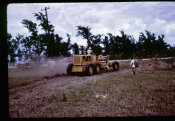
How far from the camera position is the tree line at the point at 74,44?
14219 mm

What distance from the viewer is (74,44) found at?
1628cm

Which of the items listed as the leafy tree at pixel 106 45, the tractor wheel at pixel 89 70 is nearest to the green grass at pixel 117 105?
the tractor wheel at pixel 89 70

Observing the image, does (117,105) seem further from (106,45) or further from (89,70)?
(106,45)

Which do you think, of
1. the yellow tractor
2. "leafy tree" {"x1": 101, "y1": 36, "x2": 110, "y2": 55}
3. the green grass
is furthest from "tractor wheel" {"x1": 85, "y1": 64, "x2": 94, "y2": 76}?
"leafy tree" {"x1": 101, "y1": 36, "x2": 110, "y2": 55}

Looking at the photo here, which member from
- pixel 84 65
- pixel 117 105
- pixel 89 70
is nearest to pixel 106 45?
pixel 84 65

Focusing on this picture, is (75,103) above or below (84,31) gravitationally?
below

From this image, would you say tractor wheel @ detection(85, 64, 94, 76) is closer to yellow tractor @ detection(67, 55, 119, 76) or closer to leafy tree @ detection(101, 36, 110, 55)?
yellow tractor @ detection(67, 55, 119, 76)

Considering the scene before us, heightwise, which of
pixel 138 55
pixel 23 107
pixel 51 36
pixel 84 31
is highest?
pixel 84 31

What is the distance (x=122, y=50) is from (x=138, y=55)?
7.06 feet

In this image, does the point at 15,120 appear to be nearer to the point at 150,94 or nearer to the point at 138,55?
the point at 150,94

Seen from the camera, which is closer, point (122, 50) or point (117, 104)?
point (117, 104)

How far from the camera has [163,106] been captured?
3.82m

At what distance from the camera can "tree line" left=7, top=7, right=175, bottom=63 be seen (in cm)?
1422

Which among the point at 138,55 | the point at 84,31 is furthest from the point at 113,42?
the point at 84,31
